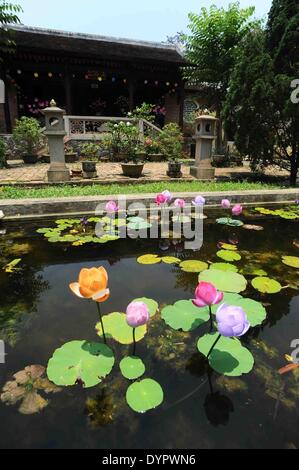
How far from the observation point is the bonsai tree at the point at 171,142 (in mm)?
10469

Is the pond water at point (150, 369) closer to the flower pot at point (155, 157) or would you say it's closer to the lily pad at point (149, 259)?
the lily pad at point (149, 259)

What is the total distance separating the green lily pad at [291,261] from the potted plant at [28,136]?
33.1ft

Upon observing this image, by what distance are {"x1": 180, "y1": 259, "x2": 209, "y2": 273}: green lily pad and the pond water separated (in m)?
0.07

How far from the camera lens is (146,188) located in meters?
6.65

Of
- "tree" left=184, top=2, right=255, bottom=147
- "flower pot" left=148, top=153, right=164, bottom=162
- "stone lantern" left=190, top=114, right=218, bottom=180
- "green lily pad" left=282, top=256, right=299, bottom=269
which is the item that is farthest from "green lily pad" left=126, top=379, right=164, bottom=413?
"tree" left=184, top=2, right=255, bottom=147

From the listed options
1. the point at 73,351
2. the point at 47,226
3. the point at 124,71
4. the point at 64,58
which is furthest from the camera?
the point at 124,71

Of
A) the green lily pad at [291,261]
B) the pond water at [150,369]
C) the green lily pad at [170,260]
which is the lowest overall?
the pond water at [150,369]

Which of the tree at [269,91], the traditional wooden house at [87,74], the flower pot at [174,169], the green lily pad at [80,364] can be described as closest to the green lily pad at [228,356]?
the green lily pad at [80,364]

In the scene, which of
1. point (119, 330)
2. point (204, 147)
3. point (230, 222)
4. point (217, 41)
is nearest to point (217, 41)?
point (217, 41)

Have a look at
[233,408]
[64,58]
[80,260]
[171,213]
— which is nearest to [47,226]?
[80,260]

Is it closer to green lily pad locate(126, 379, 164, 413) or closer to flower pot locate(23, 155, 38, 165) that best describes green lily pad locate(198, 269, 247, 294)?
green lily pad locate(126, 379, 164, 413)
